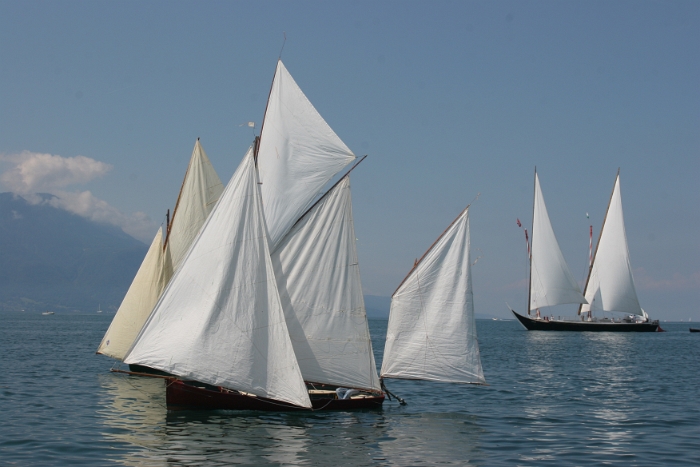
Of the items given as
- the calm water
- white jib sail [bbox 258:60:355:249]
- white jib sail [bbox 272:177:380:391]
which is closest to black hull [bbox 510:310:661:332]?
the calm water

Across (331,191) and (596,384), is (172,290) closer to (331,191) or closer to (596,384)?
(331,191)

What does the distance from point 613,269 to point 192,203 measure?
87.0 metres

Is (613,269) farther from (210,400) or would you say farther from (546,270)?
(210,400)

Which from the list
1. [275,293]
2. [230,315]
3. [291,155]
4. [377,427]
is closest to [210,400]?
[230,315]

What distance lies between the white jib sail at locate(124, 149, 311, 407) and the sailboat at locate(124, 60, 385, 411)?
4cm

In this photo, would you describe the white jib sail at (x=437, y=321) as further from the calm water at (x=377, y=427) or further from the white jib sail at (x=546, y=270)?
the white jib sail at (x=546, y=270)

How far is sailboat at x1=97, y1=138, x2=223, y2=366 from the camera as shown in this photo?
44875mm

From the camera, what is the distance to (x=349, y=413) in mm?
30859

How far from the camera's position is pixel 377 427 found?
28.6m

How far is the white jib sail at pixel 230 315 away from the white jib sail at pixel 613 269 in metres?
94.8

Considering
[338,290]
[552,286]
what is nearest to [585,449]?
[338,290]

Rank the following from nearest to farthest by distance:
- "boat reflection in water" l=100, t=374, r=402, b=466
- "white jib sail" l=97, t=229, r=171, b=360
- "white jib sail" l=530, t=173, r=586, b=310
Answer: "boat reflection in water" l=100, t=374, r=402, b=466 → "white jib sail" l=97, t=229, r=171, b=360 → "white jib sail" l=530, t=173, r=586, b=310

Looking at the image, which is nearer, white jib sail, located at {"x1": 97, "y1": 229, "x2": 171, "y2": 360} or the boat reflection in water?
the boat reflection in water

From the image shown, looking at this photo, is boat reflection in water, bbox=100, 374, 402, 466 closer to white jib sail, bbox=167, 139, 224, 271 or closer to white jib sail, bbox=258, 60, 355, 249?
white jib sail, bbox=258, 60, 355, 249
